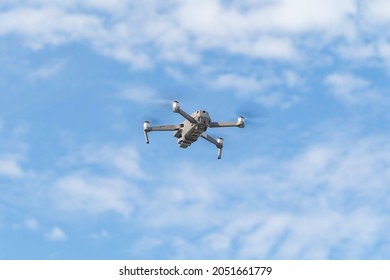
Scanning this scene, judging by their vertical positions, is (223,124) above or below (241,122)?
below

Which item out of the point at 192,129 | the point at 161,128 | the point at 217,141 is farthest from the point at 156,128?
the point at 217,141

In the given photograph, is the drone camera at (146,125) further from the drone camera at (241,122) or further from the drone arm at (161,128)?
the drone camera at (241,122)

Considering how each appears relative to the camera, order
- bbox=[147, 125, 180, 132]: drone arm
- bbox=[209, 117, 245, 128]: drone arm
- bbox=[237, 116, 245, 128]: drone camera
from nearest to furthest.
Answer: bbox=[209, 117, 245, 128]: drone arm, bbox=[237, 116, 245, 128]: drone camera, bbox=[147, 125, 180, 132]: drone arm

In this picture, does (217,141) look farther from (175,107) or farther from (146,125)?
(175,107)

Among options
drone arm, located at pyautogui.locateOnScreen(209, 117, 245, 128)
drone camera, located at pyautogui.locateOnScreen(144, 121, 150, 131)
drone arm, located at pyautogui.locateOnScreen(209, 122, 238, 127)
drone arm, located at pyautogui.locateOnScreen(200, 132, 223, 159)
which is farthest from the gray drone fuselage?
drone camera, located at pyautogui.locateOnScreen(144, 121, 150, 131)

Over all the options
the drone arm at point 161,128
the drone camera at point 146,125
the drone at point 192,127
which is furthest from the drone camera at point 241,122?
the drone camera at point 146,125

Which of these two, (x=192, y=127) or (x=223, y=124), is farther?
(x=223, y=124)

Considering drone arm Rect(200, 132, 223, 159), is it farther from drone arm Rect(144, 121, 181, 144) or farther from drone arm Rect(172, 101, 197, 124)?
drone arm Rect(172, 101, 197, 124)

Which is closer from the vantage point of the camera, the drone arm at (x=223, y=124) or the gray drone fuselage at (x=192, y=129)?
the gray drone fuselage at (x=192, y=129)
